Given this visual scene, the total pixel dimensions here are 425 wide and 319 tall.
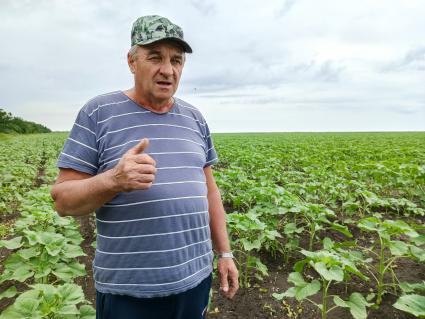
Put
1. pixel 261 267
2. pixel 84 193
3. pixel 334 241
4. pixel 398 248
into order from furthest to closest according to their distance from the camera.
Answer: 1. pixel 334 241
2. pixel 261 267
3. pixel 398 248
4. pixel 84 193

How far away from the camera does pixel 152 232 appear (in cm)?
170

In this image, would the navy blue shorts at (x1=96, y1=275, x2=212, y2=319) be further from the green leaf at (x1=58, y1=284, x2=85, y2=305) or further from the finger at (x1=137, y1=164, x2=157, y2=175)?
the finger at (x1=137, y1=164, x2=157, y2=175)

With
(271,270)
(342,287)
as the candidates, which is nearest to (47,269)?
(271,270)

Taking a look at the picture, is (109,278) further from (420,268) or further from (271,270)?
(420,268)

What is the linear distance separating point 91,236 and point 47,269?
2.51 m

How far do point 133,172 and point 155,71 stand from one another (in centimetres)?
59

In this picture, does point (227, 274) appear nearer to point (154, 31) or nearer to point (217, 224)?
point (217, 224)

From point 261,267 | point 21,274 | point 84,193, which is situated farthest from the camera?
point 261,267

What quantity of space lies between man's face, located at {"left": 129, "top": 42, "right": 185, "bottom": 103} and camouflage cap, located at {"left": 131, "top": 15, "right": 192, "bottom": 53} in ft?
0.13

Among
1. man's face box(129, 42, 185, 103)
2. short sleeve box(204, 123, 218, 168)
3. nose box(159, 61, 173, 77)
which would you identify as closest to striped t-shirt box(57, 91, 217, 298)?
man's face box(129, 42, 185, 103)

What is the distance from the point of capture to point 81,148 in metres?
1.64

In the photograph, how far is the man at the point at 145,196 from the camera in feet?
5.48

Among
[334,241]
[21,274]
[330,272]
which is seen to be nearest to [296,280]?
[330,272]

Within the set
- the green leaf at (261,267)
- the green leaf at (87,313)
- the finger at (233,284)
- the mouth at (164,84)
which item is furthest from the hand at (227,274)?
the green leaf at (261,267)
